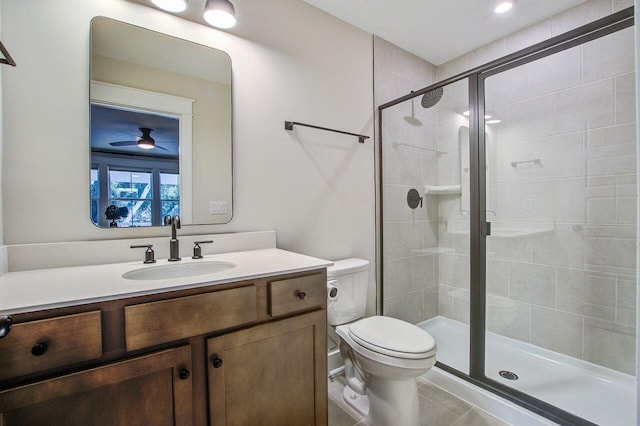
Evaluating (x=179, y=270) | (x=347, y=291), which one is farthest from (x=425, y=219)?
(x=179, y=270)

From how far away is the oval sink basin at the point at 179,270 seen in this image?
1197mm

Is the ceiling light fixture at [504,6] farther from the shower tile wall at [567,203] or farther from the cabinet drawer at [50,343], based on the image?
the cabinet drawer at [50,343]

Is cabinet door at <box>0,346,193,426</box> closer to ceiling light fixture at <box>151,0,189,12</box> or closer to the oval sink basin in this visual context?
A: the oval sink basin

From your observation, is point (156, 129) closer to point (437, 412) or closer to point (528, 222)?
point (437, 412)

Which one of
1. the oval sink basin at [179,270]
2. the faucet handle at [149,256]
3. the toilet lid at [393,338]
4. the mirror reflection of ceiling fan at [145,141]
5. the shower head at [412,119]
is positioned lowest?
the toilet lid at [393,338]

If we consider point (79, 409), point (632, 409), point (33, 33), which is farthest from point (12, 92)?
point (632, 409)

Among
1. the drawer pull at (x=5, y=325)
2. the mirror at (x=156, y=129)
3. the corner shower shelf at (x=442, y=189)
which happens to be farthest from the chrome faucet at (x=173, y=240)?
the corner shower shelf at (x=442, y=189)

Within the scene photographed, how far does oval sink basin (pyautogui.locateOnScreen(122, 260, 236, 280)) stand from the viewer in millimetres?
1197

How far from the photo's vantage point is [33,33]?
3.78 ft

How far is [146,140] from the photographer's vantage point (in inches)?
54.2

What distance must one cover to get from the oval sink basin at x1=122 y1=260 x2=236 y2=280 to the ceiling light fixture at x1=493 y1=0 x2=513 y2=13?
2.26 metres

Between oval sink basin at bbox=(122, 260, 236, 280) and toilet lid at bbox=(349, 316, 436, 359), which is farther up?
oval sink basin at bbox=(122, 260, 236, 280)

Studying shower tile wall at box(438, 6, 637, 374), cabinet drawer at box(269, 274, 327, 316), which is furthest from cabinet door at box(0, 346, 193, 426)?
shower tile wall at box(438, 6, 637, 374)

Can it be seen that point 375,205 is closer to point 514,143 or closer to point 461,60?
point 514,143
